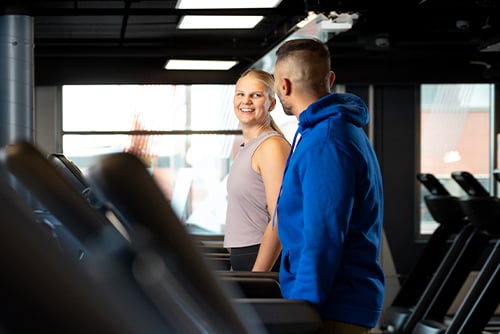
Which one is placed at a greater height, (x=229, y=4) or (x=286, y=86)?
(x=229, y=4)

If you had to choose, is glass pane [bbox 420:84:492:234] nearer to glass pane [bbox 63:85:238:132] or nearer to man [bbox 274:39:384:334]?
glass pane [bbox 63:85:238:132]

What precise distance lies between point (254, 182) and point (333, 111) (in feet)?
3.47

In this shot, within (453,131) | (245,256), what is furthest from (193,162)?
(245,256)

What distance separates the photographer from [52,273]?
1.13ft

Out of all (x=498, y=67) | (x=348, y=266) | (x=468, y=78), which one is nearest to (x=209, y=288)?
(x=348, y=266)

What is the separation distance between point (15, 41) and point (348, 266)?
217 inches

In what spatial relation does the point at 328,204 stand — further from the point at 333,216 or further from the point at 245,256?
the point at 245,256

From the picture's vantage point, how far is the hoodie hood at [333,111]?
197 cm

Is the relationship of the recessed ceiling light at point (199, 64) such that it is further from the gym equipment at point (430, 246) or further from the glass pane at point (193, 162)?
the gym equipment at point (430, 246)

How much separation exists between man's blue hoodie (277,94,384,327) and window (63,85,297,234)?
27.4 ft

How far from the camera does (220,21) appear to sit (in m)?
7.06

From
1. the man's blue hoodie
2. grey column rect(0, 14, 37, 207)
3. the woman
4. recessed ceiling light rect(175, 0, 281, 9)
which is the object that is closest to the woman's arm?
the woman

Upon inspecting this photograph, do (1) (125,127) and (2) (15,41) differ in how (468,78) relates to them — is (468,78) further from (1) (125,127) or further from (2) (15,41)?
(2) (15,41)

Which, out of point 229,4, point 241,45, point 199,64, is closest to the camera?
point 229,4
